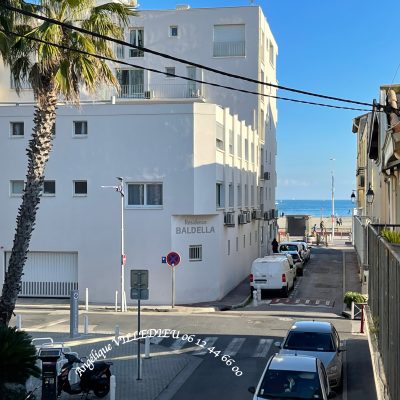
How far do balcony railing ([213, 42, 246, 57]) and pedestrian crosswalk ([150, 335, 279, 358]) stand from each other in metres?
26.3

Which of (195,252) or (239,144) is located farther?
(239,144)

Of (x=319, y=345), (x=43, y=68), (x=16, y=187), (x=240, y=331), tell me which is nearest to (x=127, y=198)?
(x=16, y=187)

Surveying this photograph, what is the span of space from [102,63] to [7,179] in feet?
44.1

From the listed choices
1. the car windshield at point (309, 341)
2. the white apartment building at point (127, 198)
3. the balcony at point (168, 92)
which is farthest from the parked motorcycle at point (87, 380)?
the balcony at point (168, 92)

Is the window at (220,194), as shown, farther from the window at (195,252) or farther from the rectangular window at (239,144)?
the rectangular window at (239,144)

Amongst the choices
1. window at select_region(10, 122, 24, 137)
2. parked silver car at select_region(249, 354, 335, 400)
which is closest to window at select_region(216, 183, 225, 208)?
window at select_region(10, 122, 24, 137)

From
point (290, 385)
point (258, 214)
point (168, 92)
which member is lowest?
point (290, 385)

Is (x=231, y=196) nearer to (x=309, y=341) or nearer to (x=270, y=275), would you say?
(x=270, y=275)

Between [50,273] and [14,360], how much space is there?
62.6 ft

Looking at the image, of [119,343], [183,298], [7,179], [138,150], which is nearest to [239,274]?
[183,298]

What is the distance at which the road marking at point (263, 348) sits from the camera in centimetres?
1830

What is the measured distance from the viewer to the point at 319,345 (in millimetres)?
15367

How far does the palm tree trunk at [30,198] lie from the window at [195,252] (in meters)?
12.5

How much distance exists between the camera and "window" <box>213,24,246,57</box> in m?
42.6
